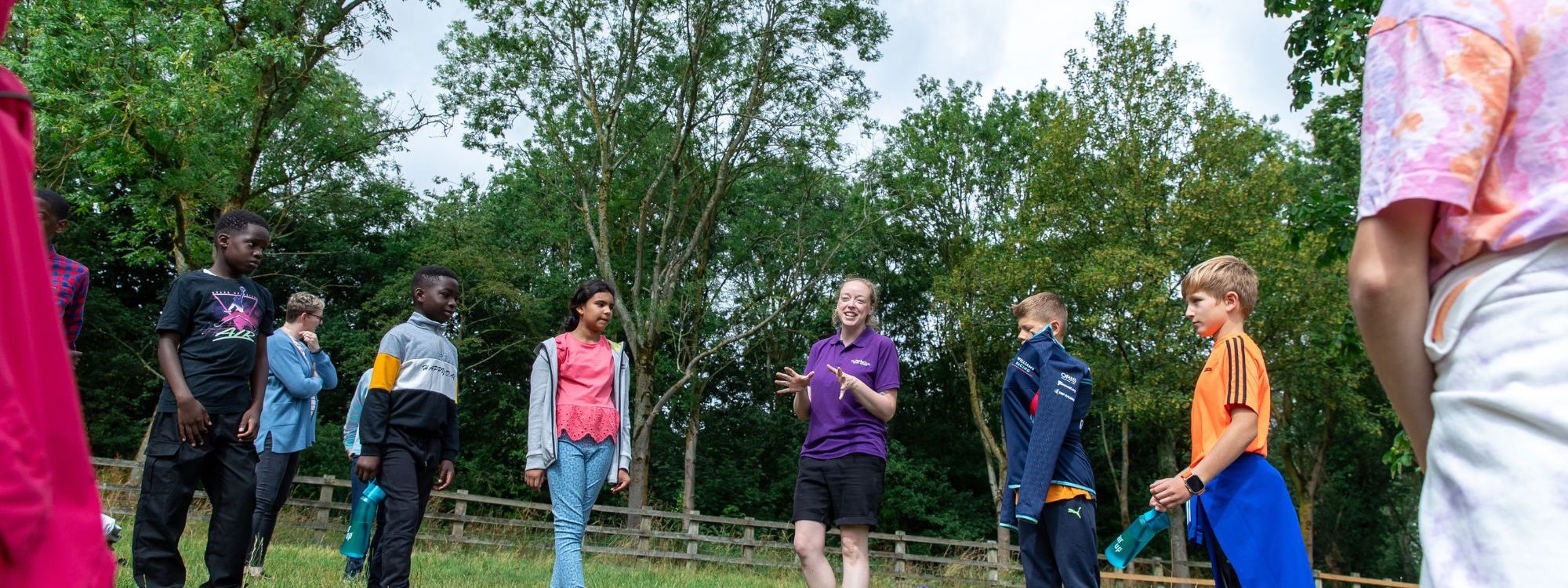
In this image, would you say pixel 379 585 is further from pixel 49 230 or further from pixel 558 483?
pixel 49 230

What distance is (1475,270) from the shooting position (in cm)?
133

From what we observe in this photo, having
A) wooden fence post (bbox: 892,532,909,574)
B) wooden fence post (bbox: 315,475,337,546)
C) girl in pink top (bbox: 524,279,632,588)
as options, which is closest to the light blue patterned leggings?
girl in pink top (bbox: 524,279,632,588)

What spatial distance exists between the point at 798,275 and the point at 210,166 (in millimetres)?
14085

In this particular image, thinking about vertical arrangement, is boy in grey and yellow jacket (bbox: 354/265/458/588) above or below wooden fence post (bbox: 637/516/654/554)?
above

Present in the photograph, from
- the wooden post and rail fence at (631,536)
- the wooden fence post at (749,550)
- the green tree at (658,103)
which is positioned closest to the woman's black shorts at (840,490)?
the wooden post and rail fence at (631,536)

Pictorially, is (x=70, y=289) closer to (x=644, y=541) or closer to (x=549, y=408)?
(x=549, y=408)

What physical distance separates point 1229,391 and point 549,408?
3.20 meters

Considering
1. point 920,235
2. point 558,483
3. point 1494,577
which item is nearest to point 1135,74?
point 920,235

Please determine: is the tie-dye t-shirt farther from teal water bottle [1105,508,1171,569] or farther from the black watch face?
teal water bottle [1105,508,1171,569]

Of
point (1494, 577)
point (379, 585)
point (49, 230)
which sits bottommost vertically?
point (379, 585)

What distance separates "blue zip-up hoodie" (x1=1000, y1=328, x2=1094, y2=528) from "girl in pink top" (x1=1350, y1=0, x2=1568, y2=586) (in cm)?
344

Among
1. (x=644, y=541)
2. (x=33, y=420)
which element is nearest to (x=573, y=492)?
(x=33, y=420)

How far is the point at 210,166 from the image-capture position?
1501 centimetres

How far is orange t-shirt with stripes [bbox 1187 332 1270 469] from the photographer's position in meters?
4.11
